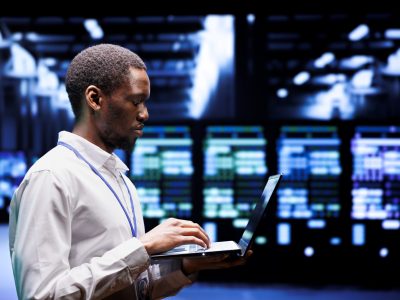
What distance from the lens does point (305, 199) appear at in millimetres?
4391

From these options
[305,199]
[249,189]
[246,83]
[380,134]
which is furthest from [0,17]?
[380,134]

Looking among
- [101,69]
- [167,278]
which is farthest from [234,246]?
[101,69]

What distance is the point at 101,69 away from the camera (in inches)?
49.1

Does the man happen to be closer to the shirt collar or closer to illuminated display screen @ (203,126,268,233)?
the shirt collar

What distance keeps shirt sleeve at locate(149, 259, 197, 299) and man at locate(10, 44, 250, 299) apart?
0.21 ft

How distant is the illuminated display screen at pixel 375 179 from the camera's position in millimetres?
4328

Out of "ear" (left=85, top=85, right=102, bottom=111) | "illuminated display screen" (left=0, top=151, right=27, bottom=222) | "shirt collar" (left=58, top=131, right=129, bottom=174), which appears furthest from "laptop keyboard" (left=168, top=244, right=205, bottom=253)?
"illuminated display screen" (left=0, top=151, right=27, bottom=222)

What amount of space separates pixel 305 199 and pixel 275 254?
0.48 m

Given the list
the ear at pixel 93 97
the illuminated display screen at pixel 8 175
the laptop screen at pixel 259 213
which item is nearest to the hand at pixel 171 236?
the laptop screen at pixel 259 213

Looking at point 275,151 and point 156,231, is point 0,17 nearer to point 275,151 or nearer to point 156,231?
point 275,151

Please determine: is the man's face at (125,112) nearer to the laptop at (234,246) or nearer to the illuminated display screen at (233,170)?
the laptop at (234,246)

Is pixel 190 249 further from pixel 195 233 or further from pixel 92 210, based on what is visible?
pixel 92 210

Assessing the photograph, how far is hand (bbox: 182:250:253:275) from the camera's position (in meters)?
1.32

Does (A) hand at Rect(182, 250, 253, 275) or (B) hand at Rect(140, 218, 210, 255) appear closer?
(B) hand at Rect(140, 218, 210, 255)
